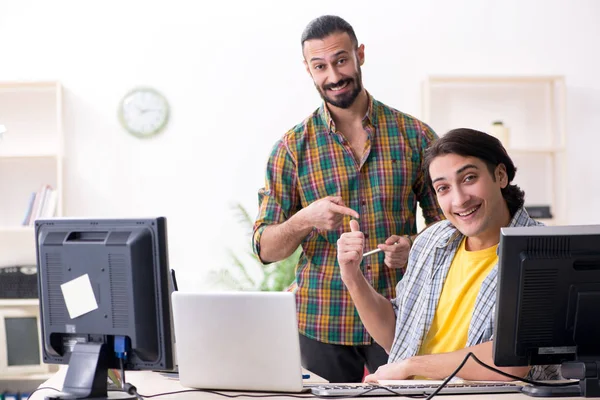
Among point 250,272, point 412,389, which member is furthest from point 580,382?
point 250,272

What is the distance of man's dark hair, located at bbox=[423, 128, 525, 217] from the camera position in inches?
95.3

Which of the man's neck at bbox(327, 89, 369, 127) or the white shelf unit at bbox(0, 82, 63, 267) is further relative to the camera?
the white shelf unit at bbox(0, 82, 63, 267)

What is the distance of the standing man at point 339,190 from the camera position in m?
2.88

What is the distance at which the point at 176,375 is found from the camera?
249 centimetres

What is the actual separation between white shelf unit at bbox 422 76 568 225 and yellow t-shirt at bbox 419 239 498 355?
9.08ft

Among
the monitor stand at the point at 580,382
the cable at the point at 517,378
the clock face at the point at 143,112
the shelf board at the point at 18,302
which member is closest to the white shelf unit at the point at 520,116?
the clock face at the point at 143,112

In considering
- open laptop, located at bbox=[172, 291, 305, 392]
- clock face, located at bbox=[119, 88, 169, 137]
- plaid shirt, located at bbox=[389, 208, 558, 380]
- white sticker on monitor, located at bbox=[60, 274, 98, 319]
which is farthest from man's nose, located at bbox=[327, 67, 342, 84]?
clock face, located at bbox=[119, 88, 169, 137]

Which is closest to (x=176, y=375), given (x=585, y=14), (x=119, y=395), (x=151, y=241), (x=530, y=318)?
(x=119, y=395)

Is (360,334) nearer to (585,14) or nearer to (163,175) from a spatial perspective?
(163,175)

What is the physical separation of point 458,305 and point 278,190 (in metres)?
0.88

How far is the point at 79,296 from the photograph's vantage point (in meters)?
2.03

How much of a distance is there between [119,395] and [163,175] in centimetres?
316

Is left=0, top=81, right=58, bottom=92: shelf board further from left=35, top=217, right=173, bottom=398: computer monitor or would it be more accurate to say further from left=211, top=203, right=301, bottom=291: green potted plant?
left=35, top=217, right=173, bottom=398: computer monitor

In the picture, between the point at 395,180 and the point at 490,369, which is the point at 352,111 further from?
the point at 490,369
